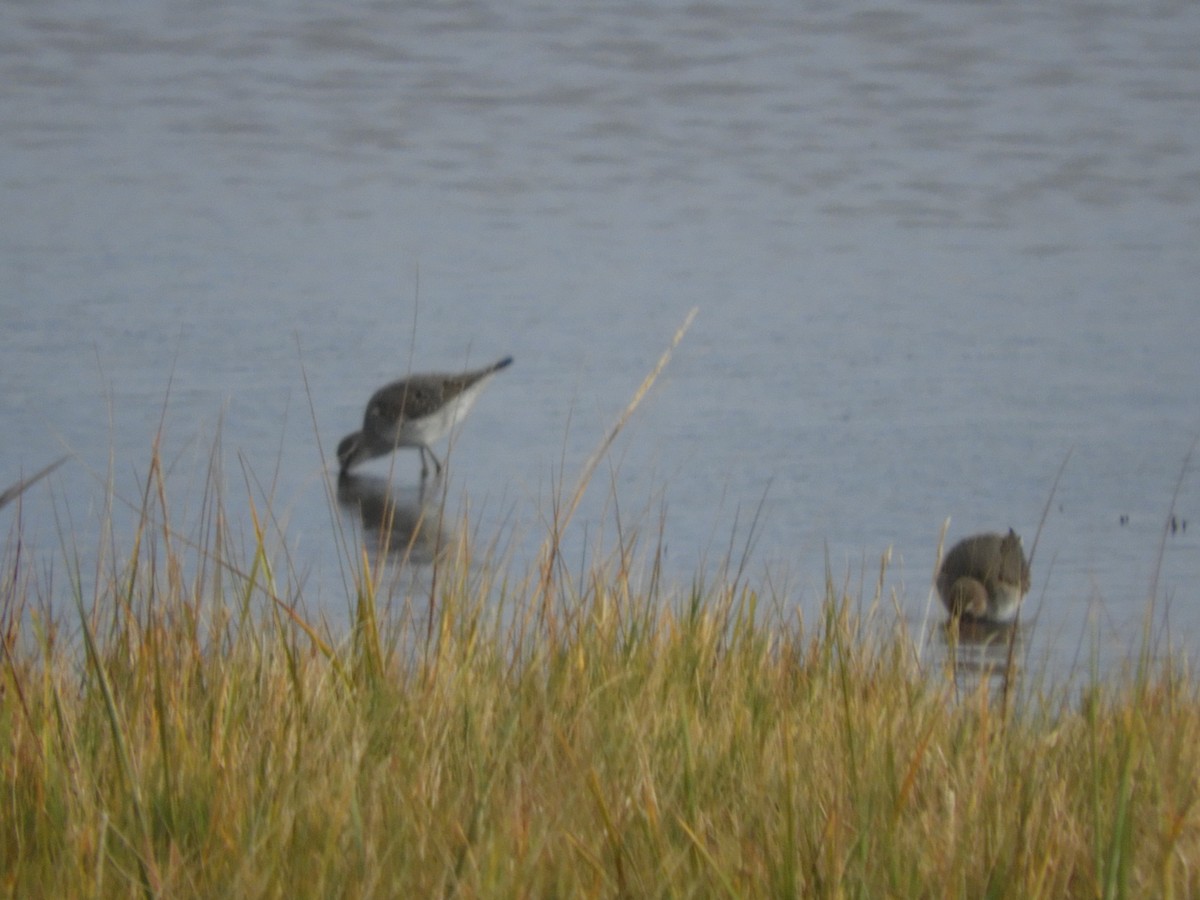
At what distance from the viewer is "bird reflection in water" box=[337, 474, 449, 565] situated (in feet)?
19.7

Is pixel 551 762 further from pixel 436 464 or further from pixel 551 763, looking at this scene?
pixel 436 464

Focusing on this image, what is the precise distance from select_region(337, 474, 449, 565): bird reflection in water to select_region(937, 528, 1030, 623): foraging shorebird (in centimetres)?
150

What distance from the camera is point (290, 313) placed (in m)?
9.20

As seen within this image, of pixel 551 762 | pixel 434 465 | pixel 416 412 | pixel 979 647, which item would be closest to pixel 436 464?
pixel 434 465

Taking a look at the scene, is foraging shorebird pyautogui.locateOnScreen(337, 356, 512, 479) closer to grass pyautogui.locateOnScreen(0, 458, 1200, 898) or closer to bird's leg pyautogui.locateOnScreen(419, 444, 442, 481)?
bird's leg pyautogui.locateOnScreen(419, 444, 442, 481)

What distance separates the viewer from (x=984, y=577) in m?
5.48

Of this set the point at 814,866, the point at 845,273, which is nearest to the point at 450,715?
the point at 814,866

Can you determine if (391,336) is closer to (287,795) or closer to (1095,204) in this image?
(1095,204)

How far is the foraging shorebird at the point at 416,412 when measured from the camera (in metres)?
7.34

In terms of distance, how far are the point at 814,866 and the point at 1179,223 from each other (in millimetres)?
10122

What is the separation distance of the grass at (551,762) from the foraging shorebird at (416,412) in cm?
359

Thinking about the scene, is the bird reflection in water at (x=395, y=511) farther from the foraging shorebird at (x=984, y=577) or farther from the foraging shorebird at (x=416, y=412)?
the foraging shorebird at (x=984, y=577)

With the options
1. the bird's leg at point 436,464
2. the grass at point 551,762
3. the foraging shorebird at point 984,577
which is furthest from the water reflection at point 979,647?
the bird's leg at point 436,464

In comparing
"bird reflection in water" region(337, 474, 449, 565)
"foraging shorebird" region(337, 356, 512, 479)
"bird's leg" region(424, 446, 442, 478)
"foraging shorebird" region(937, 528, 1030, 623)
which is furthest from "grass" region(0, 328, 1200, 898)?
"bird's leg" region(424, 446, 442, 478)
